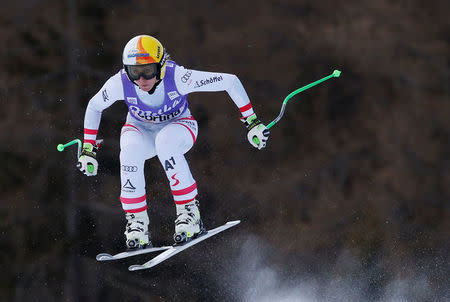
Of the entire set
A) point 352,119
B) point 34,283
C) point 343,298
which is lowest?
point 343,298

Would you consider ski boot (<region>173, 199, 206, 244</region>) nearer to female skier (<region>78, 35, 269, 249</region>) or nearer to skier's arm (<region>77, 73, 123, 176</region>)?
female skier (<region>78, 35, 269, 249</region>)

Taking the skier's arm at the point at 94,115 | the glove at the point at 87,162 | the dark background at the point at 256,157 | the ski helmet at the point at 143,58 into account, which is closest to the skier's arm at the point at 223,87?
the ski helmet at the point at 143,58

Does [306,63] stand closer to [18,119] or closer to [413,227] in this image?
[413,227]

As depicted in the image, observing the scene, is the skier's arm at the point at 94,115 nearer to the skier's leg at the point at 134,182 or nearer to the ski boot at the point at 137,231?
the skier's leg at the point at 134,182

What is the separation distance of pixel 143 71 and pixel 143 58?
0.12m

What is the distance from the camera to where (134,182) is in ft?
20.7

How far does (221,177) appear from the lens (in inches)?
366

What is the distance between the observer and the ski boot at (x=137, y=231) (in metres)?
6.39

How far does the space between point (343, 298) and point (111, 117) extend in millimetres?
3837

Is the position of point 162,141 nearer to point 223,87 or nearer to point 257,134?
point 223,87

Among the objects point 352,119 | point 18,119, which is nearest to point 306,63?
point 352,119

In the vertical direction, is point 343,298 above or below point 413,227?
below

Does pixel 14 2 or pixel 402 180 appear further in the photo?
pixel 402 180

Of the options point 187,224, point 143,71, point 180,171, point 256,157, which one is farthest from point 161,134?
point 256,157
